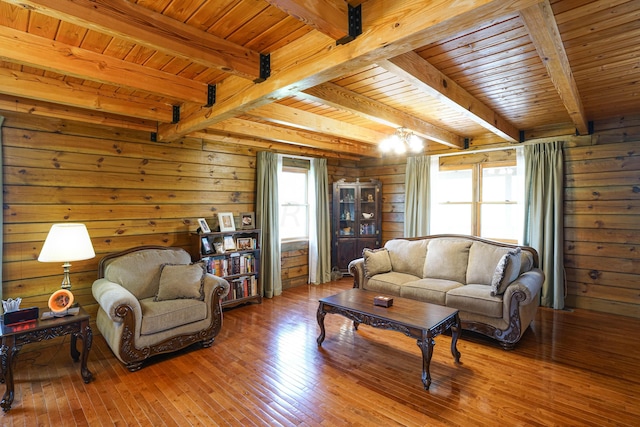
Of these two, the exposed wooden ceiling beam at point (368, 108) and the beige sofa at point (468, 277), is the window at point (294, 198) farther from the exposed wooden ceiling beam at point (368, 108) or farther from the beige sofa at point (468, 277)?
the exposed wooden ceiling beam at point (368, 108)

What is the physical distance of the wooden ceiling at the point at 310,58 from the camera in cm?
160

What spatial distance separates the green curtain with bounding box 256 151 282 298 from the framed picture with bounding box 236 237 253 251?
0.33m

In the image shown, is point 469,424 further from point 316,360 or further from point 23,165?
point 23,165

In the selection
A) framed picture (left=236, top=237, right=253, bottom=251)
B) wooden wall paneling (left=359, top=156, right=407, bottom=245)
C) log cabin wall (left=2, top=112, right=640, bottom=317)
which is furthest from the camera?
wooden wall paneling (left=359, top=156, right=407, bottom=245)

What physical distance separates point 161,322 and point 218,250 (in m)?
1.47

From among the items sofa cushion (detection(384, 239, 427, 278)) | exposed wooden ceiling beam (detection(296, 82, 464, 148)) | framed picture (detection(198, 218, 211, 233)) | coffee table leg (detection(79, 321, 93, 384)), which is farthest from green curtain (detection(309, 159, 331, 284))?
coffee table leg (detection(79, 321, 93, 384))

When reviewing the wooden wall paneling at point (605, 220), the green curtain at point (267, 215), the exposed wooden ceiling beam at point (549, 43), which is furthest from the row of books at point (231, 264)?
the wooden wall paneling at point (605, 220)

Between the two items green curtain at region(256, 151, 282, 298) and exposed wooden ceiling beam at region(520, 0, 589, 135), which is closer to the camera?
exposed wooden ceiling beam at region(520, 0, 589, 135)

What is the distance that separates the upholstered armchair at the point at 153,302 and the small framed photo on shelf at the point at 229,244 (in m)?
0.70

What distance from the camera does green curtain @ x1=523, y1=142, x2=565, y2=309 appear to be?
4.30m

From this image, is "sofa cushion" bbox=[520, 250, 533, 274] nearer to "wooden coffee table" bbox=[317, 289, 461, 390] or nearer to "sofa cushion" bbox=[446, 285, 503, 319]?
"sofa cushion" bbox=[446, 285, 503, 319]

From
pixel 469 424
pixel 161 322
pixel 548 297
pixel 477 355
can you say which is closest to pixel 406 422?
pixel 469 424

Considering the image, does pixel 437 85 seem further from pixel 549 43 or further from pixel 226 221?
pixel 226 221

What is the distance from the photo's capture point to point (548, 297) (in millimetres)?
4398
